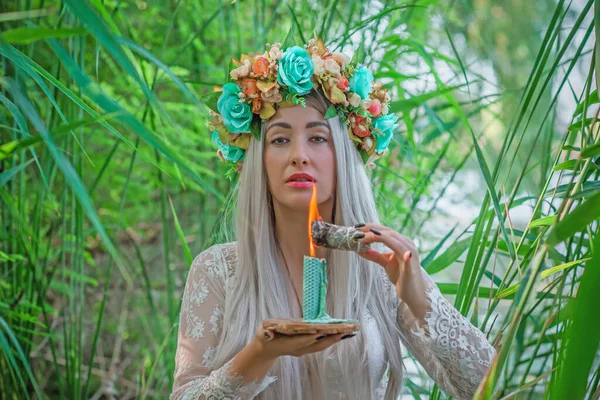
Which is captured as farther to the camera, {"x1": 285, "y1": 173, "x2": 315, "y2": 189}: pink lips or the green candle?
{"x1": 285, "y1": 173, "x2": 315, "y2": 189}: pink lips

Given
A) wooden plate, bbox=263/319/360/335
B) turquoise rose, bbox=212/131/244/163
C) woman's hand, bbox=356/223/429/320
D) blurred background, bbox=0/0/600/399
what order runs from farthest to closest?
turquoise rose, bbox=212/131/244/163
woman's hand, bbox=356/223/429/320
wooden plate, bbox=263/319/360/335
blurred background, bbox=0/0/600/399

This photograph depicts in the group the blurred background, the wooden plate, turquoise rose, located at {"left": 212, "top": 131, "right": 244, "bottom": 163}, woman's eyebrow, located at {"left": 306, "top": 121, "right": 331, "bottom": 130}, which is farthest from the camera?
turquoise rose, located at {"left": 212, "top": 131, "right": 244, "bottom": 163}

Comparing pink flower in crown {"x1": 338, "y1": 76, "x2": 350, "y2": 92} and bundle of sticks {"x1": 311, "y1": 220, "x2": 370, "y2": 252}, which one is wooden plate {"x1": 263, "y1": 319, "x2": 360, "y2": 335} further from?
pink flower in crown {"x1": 338, "y1": 76, "x2": 350, "y2": 92}

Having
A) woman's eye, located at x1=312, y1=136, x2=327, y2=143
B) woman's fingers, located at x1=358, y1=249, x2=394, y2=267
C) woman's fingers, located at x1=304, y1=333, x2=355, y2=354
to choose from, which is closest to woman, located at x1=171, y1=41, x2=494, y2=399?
woman's eye, located at x1=312, y1=136, x2=327, y2=143

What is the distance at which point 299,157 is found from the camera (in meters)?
1.23

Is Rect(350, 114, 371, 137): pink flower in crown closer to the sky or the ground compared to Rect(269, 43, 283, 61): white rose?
closer to the ground

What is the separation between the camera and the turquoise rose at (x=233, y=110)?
1322 mm

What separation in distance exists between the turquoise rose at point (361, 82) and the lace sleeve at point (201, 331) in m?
0.39

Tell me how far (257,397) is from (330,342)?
42 centimetres

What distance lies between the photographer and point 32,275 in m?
1.63

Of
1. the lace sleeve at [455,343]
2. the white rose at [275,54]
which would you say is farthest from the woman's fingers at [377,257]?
the white rose at [275,54]

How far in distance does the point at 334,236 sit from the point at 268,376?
1.12 ft

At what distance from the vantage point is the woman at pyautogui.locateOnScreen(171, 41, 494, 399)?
4.07 ft

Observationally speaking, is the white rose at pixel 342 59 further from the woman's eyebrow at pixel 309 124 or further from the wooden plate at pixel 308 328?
the wooden plate at pixel 308 328
